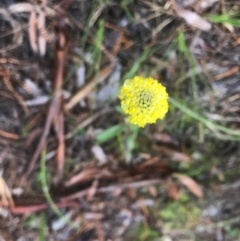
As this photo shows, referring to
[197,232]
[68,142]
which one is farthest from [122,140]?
[197,232]

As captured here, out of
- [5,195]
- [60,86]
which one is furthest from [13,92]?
[5,195]

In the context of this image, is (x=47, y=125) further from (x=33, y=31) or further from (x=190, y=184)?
(x=190, y=184)

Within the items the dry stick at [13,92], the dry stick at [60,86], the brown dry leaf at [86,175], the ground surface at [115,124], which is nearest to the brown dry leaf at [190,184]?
the ground surface at [115,124]

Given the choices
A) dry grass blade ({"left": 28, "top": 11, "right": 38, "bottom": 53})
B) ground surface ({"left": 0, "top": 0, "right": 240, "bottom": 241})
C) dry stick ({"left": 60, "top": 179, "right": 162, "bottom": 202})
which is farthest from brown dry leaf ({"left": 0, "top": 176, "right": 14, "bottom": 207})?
dry grass blade ({"left": 28, "top": 11, "right": 38, "bottom": 53})

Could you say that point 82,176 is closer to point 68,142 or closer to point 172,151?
point 68,142

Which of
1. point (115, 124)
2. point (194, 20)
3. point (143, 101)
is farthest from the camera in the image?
point (115, 124)

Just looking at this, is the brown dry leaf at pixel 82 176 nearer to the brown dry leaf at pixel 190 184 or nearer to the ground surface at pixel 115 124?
the ground surface at pixel 115 124
